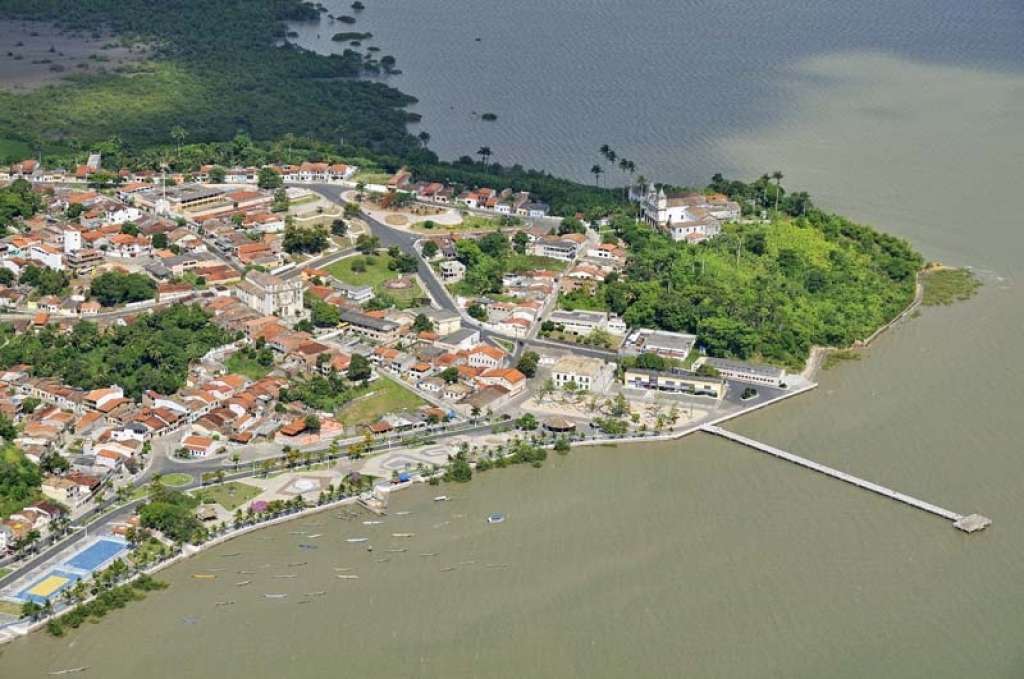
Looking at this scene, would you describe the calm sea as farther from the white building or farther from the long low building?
the white building

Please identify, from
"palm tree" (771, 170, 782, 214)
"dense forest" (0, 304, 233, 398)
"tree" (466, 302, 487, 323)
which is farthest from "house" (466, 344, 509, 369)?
"palm tree" (771, 170, 782, 214)

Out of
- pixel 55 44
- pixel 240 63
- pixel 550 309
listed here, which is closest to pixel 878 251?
pixel 550 309

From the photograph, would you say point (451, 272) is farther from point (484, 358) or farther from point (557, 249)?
point (484, 358)

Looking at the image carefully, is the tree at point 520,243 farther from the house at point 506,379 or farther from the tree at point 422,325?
the house at point 506,379

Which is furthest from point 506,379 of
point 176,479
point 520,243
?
point 520,243

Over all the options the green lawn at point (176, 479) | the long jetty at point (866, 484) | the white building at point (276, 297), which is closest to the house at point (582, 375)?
the long jetty at point (866, 484)
